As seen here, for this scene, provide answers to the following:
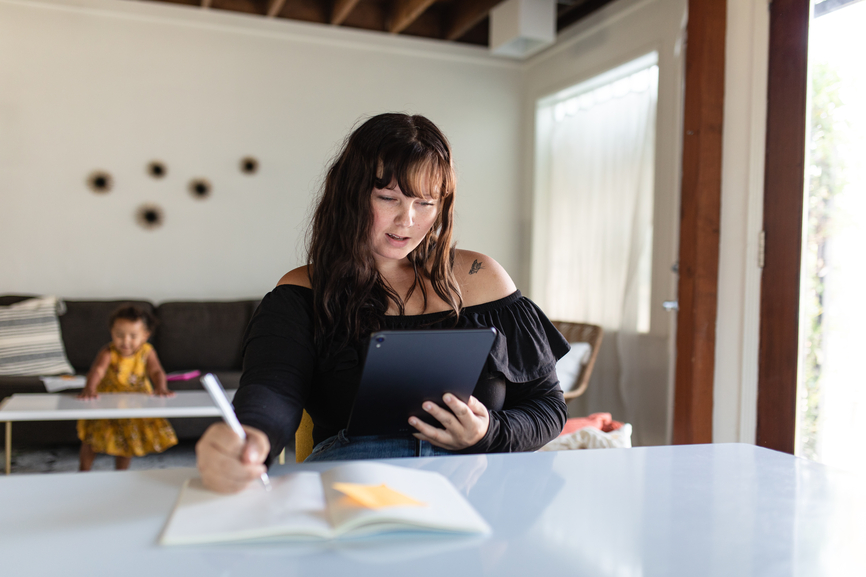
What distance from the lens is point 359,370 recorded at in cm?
122

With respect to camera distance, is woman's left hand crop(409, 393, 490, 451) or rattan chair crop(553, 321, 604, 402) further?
rattan chair crop(553, 321, 604, 402)

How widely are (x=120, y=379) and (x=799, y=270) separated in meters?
2.86

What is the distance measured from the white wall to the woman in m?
2.61

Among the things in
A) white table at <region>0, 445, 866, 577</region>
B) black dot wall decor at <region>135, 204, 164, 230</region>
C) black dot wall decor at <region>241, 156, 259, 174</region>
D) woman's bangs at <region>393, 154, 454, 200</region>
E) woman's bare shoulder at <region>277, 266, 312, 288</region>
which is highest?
black dot wall decor at <region>241, 156, 259, 174</region>

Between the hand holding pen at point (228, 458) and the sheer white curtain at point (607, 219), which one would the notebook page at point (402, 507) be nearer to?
the hand holding pen at point (228, 458)

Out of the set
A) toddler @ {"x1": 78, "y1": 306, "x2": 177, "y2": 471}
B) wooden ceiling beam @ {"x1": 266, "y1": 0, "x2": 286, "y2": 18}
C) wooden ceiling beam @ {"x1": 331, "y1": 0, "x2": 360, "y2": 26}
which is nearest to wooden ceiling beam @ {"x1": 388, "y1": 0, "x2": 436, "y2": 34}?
wooden ceiling beam @ {"x1": 331, "y1": 0, "x2": 360, "y2": 26}

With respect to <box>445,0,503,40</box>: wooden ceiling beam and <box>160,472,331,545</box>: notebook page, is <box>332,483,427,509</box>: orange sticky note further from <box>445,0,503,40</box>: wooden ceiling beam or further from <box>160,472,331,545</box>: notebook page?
<box>445,0,503,40</box>: wooden ceiling beam

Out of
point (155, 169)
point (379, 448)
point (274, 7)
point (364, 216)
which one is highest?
point (274, 7)

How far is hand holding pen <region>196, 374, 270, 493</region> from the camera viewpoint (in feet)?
2.53

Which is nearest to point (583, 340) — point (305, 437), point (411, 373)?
point (305, 437)

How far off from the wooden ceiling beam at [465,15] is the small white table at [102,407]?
112 inches

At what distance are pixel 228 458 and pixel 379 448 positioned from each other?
1.37 ft

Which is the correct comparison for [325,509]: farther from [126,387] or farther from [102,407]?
[126,387]

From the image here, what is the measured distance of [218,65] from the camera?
4426 millimetres
